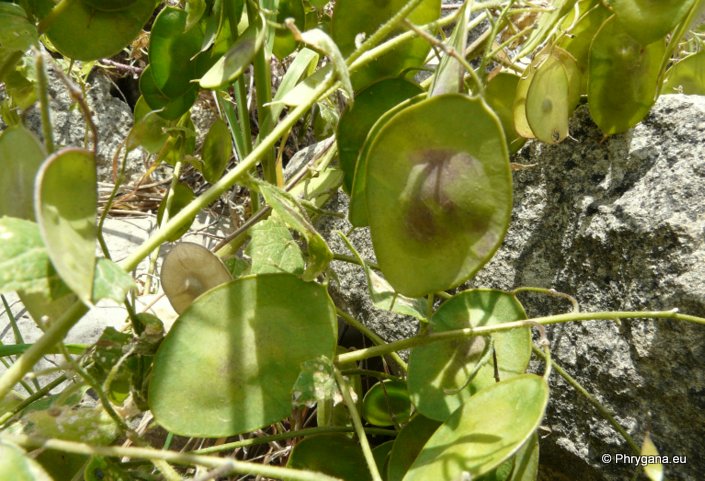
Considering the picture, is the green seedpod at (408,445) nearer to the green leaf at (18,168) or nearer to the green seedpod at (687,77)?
the green leaf at (18,168)

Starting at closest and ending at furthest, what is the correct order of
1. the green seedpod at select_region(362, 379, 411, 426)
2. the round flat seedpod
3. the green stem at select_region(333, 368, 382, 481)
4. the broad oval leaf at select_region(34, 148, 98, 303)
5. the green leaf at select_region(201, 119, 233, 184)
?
the broad oval leaf at select_region(34, 148, 98, 303) < the green stem at select_region(333, 368, 382, 481) < the round flat seedpod < the green seedpod at select_region(362, 379, 411, 426) < the green leaf at select_region(201, 119, 233, 184)

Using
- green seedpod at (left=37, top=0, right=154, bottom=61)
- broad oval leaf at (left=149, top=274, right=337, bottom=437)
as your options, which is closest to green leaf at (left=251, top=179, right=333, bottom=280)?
broad oval leaf at (left=149, top=274, right=337, bottom=437)

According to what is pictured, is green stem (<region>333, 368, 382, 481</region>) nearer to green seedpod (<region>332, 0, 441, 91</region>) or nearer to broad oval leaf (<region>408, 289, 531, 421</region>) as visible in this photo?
broad oval leaf (<region>408, 289, 531, 421</region>)

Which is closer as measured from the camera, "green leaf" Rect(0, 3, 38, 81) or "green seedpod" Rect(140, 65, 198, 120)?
"green leaf" Rect(0, 3, 38, 81)

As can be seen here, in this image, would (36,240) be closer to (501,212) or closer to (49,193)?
(49,193)

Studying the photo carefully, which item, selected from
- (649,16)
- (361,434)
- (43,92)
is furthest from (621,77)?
(43,92)
